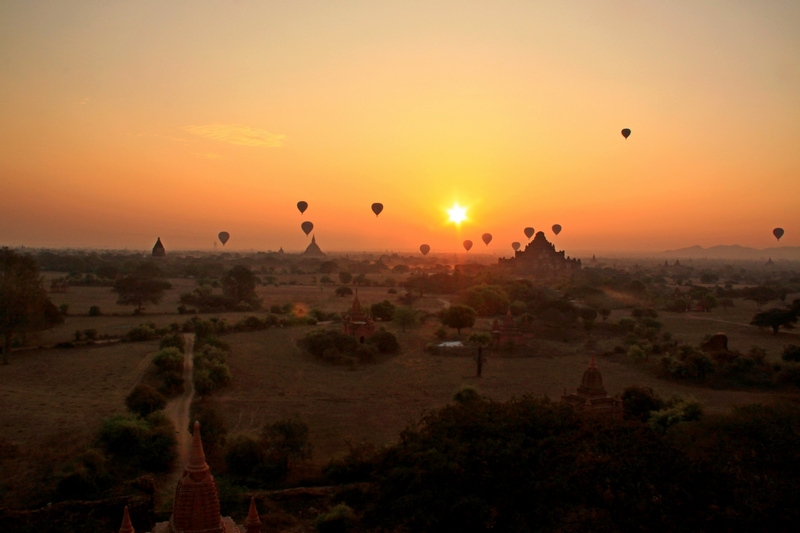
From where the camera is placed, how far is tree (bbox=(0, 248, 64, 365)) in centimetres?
2745

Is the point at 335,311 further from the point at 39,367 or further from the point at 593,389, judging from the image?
the point at 593,389

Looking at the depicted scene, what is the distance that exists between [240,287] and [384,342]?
24.3 metres

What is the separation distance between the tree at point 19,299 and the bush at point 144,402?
1165 cm

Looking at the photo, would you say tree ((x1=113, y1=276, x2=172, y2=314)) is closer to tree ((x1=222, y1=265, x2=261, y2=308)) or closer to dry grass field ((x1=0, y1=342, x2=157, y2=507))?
tree ((x1=222, y1=265, x2=261, y2=308))

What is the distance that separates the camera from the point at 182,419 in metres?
18.9

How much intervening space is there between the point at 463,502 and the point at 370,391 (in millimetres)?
12989

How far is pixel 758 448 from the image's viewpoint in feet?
37.7

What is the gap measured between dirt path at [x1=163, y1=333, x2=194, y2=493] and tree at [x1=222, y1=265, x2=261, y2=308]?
921 inches

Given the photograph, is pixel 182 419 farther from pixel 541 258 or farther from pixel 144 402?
pixel 541 258

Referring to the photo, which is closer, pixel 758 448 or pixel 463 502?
pixel 463 502

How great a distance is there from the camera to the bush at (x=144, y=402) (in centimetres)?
1870

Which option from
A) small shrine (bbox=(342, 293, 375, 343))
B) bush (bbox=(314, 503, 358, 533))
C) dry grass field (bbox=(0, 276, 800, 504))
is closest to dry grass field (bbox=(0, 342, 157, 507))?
dry grass field (bbox=(0, 276, 800, 504))

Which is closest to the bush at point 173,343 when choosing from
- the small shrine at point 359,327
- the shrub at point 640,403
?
the small shrine at point 359,327

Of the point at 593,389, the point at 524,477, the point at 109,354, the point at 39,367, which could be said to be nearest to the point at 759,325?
the point at 593,389
